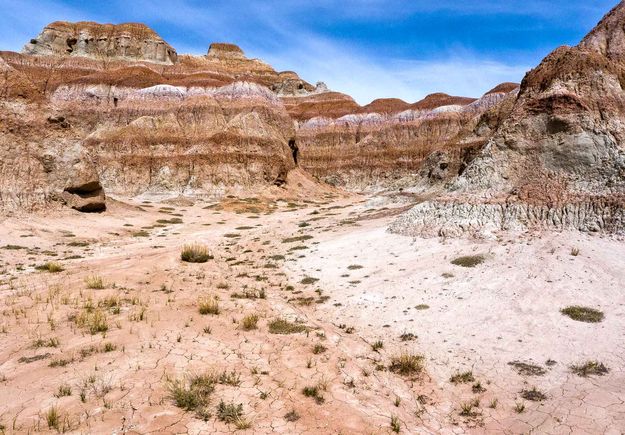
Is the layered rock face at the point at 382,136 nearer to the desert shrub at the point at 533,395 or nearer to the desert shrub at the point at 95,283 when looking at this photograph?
the desert shrub at the point at 95,283

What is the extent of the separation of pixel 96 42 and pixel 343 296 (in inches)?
4440

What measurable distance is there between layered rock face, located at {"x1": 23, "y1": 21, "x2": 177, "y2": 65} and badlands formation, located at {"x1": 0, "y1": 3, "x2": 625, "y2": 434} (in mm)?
83062

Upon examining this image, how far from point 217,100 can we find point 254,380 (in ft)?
203

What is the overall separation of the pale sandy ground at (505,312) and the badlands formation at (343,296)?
6 cm

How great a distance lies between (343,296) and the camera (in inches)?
496

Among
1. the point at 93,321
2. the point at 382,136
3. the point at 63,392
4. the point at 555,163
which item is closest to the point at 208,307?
the point at 93,321

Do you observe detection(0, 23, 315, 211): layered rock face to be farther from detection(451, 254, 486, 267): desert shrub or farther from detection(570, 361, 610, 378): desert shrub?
detection(570, 361, 610, 378): desert shrub

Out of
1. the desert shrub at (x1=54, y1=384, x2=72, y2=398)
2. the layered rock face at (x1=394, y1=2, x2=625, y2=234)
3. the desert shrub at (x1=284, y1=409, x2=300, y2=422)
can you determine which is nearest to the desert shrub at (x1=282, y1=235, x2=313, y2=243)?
the layered rock face at (x1=394, y1=2, x2=625, y2=234)

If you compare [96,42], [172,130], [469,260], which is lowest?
[469,260]

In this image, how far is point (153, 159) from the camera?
54906 millimetres

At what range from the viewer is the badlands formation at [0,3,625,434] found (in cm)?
648

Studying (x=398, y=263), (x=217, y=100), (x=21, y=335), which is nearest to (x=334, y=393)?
(x=21, y=335)

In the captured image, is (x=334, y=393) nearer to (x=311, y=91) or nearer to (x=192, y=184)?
(x=192, y=184)

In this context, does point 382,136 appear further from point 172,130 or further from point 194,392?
point 194,392
